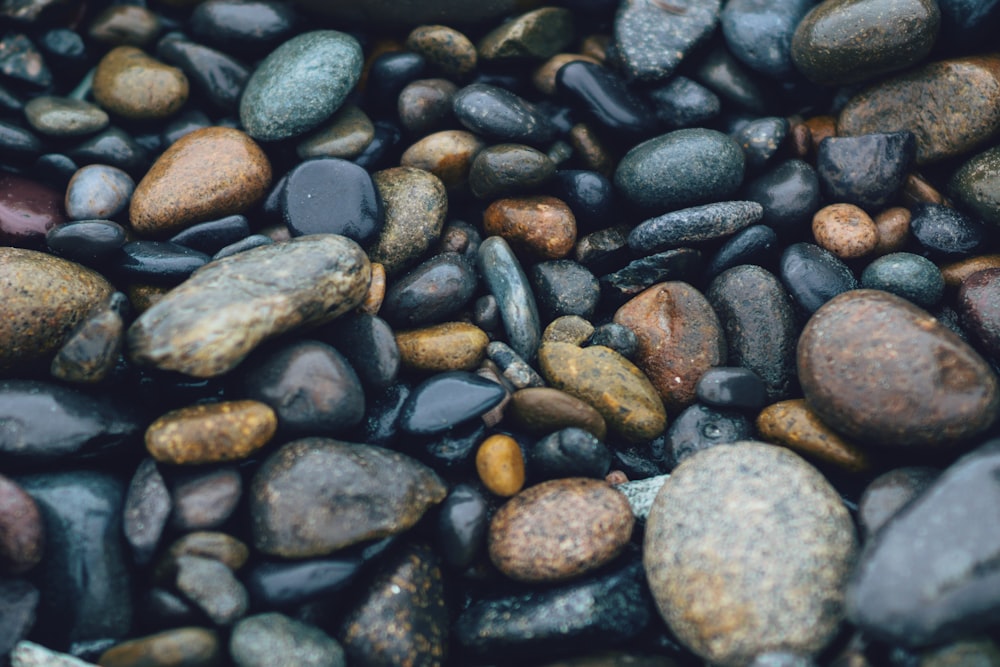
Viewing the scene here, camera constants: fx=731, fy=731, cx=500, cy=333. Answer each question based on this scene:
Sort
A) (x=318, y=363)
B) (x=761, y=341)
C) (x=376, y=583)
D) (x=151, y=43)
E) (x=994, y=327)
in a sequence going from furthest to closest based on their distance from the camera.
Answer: (x=151, y=43), (x=761, y=341), (x=994, y=327), (x=318, y=363), (x=376, y=583)

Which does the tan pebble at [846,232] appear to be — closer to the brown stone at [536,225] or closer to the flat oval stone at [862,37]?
the flat oval stone at [862,37]

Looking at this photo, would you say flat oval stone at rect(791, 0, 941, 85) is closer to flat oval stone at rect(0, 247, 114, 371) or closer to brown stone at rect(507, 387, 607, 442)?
brown stone at rect(507, 387, 607, 442)

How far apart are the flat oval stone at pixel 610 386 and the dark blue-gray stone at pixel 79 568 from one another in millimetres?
2111

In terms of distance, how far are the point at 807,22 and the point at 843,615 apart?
3.20 metres

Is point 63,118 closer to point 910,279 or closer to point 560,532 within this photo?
point 560,532

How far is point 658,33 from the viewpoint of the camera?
451cm

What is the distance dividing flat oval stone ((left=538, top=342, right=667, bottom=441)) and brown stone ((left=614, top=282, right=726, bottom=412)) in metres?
0.12

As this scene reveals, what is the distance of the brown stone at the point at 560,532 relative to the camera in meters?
3.06

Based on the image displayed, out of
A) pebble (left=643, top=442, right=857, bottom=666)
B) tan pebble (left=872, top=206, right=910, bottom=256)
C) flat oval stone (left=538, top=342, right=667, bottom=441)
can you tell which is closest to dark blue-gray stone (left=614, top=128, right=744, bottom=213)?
tan pebble (left=872, top=206, right=910, bottom=256)

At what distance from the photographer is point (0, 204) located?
3947 mm

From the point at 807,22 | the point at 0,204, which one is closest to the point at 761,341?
the point at 807,22

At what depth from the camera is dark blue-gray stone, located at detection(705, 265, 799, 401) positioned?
12.3ft

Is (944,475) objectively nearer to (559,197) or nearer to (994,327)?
(994,327)

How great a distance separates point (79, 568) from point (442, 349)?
1823 mm
